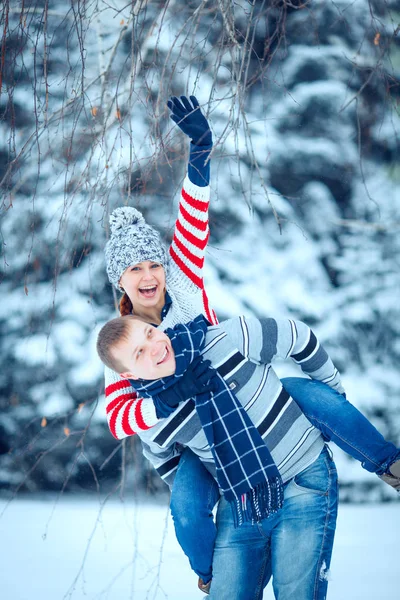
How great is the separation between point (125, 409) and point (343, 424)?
54 cm

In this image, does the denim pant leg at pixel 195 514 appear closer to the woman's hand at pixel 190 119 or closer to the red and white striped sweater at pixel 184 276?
the red and white striped sweater at pixel 184 276

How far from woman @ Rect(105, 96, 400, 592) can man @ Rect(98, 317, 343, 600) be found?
51mm

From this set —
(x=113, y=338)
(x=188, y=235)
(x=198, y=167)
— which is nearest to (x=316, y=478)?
(x=113, y=338)

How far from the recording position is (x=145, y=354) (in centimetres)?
151

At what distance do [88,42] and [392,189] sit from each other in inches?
66.2

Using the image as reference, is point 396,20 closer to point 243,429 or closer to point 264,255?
point 264,255

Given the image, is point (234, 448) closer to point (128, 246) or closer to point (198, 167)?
point (128, 246)

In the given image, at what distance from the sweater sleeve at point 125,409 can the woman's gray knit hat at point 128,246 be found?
287mm

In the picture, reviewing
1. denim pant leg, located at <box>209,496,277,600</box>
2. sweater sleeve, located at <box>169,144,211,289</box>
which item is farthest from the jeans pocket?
sweater sleeve, located at <box>169,144,211,289</box>

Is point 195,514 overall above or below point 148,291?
below

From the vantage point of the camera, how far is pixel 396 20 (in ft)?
9.73

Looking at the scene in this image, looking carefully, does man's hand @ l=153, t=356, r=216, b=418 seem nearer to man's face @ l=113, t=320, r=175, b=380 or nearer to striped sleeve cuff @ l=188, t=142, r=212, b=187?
man's face @ l=113, t=320, r=175, b=380

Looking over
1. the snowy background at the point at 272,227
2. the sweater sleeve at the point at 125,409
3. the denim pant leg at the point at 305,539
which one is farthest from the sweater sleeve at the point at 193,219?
the snowy background at the point at 272,227

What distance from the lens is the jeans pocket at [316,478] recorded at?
5.27 ft
